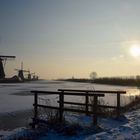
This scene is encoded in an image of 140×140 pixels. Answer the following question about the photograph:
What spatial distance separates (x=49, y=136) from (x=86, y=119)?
258 cm

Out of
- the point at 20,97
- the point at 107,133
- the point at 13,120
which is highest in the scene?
the point at 107,133

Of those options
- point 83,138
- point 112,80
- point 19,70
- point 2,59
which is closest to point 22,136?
point 83,138

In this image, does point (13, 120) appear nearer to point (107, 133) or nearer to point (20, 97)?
point (107, 133)

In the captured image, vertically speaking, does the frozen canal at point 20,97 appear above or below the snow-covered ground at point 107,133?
below

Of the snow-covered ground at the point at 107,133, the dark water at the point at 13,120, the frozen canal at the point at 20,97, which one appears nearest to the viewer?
the snow-covered ground at the point at 107,133

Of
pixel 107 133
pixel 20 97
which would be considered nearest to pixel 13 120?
pixel 107 133

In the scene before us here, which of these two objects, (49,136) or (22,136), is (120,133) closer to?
(49,136)

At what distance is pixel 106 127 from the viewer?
366 inches

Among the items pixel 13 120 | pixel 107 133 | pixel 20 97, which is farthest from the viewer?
pixel 20 97

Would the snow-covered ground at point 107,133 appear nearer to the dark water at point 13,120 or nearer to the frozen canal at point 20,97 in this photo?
the dark water at point 13,120

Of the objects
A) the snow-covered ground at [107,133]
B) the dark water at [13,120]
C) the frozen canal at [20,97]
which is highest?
the snow-covered ground at [107,133]

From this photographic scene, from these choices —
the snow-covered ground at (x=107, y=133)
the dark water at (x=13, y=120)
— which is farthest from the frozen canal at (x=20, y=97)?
the snow-covered ground at (x=107, y=133)

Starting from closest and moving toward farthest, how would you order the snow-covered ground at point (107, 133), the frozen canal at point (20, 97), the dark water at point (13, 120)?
1. the snow-covered ground at point (107, 133)
2. the dark water at point (13, 120)
3. the frozen canal at point (20, 97)

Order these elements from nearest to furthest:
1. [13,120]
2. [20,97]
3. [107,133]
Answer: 1. [107,133]
2. [13,120]
3. [20,97]
